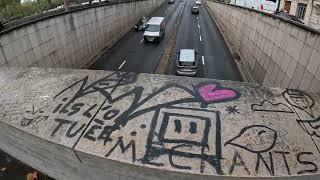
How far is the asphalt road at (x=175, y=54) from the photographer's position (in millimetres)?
27156

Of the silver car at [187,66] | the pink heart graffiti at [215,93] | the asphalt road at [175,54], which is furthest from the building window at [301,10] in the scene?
the pink heart graffiti at [215,93]

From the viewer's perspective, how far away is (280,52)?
54.7 feet

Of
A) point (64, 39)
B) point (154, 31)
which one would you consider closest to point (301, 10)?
point (154, 31)

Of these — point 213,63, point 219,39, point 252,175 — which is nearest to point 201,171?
point 252,175

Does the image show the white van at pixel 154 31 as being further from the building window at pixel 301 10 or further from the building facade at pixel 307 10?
the building window at pixel 301 10

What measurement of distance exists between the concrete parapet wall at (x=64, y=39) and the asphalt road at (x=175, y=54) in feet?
5.97

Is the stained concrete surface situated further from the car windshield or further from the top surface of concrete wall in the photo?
the car windshield

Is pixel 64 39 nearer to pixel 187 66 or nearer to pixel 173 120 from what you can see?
pixel 187 66

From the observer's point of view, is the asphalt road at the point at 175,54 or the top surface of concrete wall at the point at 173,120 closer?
the top surface of concrete wall at the point at 173,120

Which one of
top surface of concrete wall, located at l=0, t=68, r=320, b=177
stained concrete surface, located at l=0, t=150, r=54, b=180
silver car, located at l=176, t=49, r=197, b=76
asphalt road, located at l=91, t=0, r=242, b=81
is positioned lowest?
asphalt road, located at l=91, t=0, r=242, b=81

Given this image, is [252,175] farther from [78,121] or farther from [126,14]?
[126,14]

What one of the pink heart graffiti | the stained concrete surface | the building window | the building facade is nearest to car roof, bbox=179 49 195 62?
the pink heart graffiti

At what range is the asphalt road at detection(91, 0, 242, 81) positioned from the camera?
27.2 m

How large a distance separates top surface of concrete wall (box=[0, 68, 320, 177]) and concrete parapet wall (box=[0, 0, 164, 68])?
4134 mm
